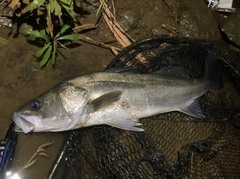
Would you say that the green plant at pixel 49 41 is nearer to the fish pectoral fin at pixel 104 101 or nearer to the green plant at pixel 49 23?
the green plant at pixel 49 23

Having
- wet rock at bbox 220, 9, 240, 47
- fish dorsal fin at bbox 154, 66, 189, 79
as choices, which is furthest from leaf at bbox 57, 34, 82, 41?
wet rock at bbox 220, 9, 240, 47

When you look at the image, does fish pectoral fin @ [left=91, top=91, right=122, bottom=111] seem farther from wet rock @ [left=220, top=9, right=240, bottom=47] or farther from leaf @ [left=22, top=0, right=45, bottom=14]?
wet rock @ [left=220, top=9, right=240, bottom=47]

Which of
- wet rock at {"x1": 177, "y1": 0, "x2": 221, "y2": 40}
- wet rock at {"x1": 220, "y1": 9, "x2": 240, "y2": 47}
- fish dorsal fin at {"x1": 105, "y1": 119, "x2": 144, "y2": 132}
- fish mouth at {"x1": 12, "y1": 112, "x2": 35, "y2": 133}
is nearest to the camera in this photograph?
fish mouth at {"x1": 12, "y1": 112, "x2": 35, "y2": 133}

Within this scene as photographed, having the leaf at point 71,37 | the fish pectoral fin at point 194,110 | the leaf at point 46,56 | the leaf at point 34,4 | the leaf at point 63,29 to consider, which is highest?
the leaf at point 34,4

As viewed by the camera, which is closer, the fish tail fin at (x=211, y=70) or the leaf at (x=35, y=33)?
the leaf at (x=35, y=33)

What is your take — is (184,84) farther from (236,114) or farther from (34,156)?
(34,156)

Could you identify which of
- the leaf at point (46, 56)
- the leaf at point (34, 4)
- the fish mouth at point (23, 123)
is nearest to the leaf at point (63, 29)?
the leaf at point (46, 56)

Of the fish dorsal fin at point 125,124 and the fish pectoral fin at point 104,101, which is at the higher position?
the fish pectoral fin at point 104,101

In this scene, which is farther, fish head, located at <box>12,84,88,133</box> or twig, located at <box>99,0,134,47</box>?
twig, located at <box>99,0,134,47</box>
